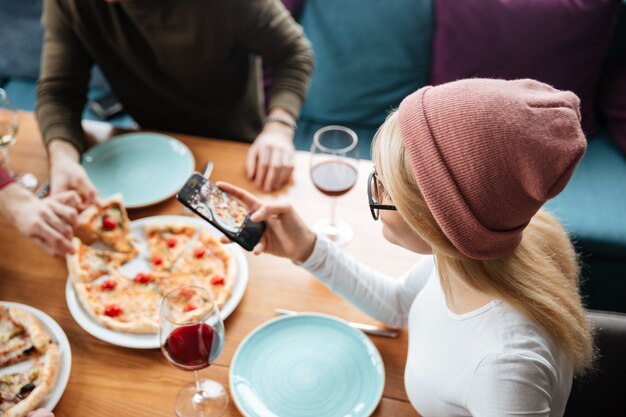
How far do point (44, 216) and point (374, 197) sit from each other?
893mm

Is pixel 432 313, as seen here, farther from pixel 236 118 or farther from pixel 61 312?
pixel 236 118

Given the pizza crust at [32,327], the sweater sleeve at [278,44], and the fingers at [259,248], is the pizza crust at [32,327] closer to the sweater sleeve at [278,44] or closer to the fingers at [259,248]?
the fingers at [259,248]

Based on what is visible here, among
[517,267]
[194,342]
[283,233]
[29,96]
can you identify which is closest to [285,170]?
[283,233]

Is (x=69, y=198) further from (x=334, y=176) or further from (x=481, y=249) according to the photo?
(x=481, y=249)

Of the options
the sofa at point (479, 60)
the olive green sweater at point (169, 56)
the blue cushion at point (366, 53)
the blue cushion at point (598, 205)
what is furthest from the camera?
the blue cushion at point (366, 53)

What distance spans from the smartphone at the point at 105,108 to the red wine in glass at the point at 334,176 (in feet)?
6.07

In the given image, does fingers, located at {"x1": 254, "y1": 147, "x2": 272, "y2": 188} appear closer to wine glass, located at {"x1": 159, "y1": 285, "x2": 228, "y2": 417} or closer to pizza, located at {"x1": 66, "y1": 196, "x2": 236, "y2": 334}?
pizza, located at {"x1": 66, "y1": 196, "x2": 236, "y2": 334}

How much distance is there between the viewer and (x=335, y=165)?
1.52 meters

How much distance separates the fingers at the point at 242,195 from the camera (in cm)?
139

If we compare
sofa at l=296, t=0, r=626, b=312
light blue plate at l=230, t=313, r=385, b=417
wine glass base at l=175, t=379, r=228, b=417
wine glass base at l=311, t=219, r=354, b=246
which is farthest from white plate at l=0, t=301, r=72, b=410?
sofa at l=296, t=0, r=626, b=312

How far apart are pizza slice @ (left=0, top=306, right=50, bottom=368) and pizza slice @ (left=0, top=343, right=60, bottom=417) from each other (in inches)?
1.2

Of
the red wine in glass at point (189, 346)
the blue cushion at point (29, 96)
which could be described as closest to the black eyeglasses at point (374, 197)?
the red wine in glass at point (189, 346)

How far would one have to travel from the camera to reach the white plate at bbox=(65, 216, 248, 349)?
4.14 ft

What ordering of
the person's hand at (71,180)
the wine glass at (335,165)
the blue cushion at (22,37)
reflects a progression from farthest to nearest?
1. the blue cushion at (22,37)
2. the person's hand at (71,180)
3. the wine glass at (335,165)
